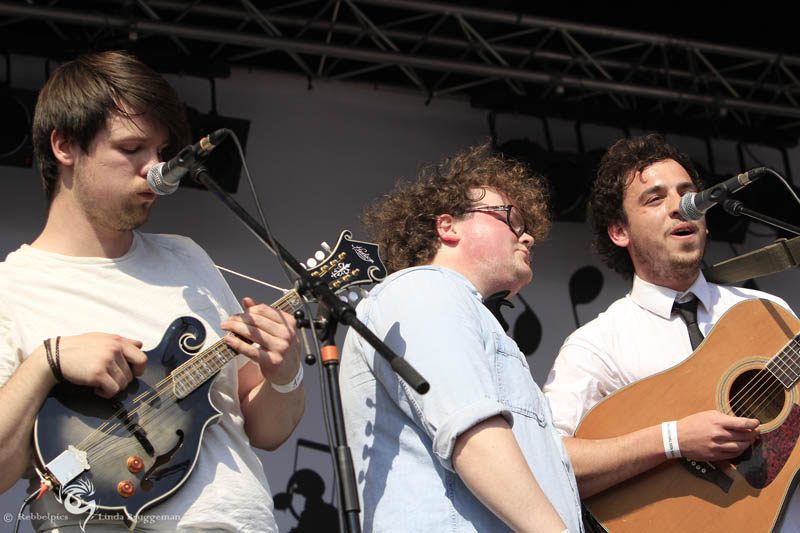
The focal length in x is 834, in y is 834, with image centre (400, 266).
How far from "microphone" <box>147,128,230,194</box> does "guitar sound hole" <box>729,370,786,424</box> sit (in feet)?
7.04

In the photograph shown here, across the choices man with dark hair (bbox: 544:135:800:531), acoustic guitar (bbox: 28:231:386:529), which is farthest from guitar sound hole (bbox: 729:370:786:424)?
acoustic guitar (bbox: 28:231:386:529)

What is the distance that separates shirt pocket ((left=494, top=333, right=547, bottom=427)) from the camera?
2.27m

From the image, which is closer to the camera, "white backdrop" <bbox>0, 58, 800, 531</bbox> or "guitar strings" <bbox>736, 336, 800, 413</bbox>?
"guitar strings" <bbox>736, 336, 800, 413</bbox>

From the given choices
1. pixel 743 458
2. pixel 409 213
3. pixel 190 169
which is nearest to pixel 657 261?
pixel 743 458

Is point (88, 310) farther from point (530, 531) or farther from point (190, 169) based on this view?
point (530, 531)

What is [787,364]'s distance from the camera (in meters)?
3.15

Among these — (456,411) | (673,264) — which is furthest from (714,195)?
(456,411)

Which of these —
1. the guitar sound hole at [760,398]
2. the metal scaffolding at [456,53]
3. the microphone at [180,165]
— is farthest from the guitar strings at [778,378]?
the metal scaffolding at [456,53]

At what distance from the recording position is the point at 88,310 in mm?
2395

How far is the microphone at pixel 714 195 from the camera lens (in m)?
2.91

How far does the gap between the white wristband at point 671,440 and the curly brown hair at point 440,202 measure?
84 centimetres

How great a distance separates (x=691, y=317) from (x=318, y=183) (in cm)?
294

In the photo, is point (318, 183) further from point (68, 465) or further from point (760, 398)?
point (68, 465)

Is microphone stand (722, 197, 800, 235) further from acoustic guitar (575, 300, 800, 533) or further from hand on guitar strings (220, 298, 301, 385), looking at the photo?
hand on guitar strings (220, 298, 301, 385)
